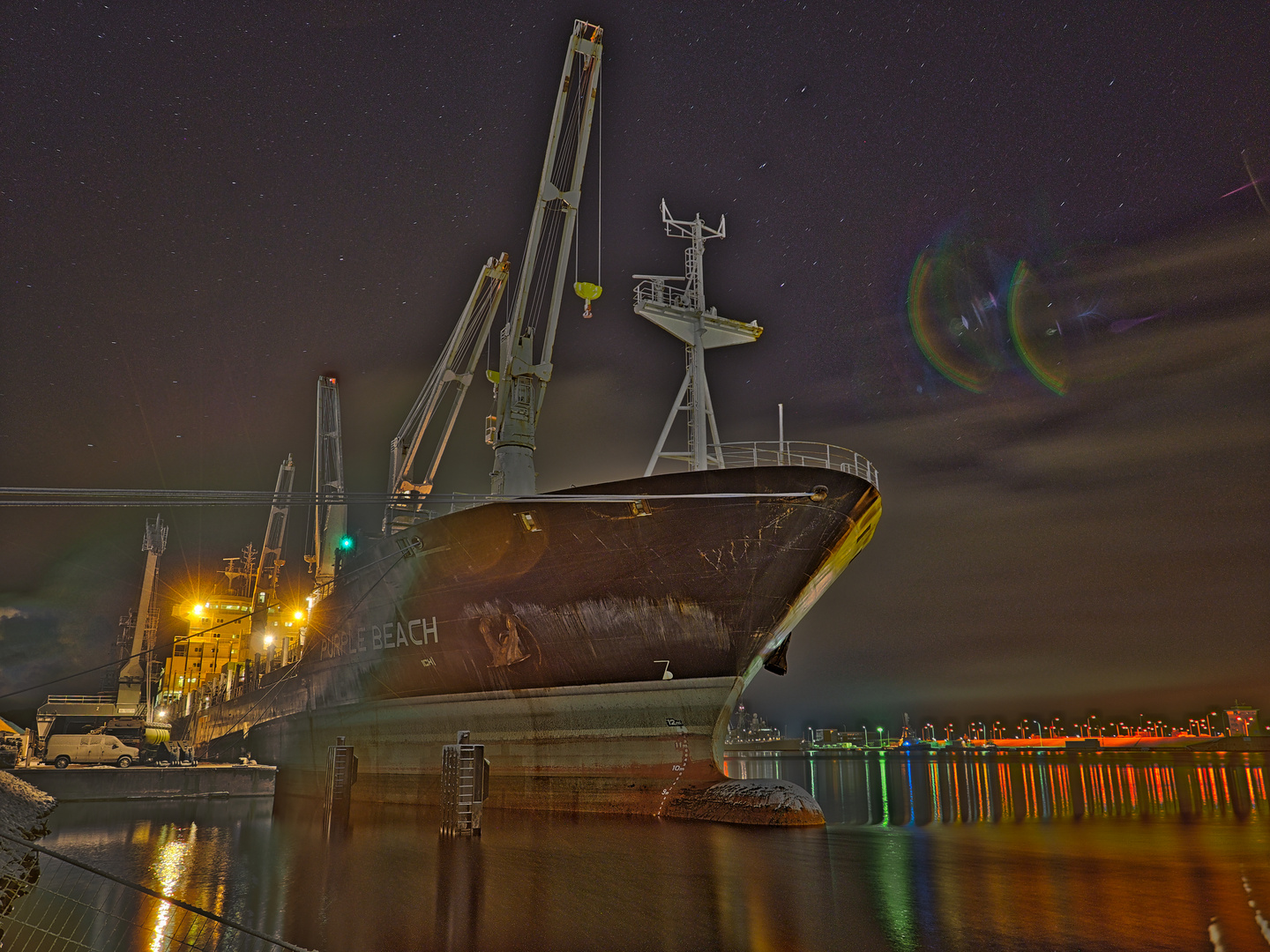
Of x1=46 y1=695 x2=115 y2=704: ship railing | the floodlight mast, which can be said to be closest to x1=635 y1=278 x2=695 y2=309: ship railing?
the floodlight mast

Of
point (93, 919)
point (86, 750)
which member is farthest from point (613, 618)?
point (86, 750)

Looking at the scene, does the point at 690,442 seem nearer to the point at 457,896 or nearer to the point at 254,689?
the point at 457,896

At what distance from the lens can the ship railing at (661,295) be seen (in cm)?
2398

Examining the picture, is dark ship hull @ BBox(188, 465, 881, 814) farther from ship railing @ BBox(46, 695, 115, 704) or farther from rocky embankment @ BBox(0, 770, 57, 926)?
ship railing @ BBox(46, 695, 115, 704)

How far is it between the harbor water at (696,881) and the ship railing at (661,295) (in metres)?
13.8

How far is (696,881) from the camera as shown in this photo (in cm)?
1188

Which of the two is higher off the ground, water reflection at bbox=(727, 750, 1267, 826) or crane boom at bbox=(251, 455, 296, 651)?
crane boom at bbox=(251, 455, 296, 651)

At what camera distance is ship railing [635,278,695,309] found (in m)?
24.0

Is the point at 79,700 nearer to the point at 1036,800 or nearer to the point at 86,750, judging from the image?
the point at 86,750

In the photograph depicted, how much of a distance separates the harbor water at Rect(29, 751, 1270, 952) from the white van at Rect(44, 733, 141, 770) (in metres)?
12.0

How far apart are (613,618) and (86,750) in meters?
26.8

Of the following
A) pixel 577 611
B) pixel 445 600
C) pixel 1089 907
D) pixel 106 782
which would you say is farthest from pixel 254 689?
pixel 1089 907

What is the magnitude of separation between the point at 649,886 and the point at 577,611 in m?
8.06

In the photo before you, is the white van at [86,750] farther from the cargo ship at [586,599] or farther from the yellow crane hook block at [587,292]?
the yellow crane hook block at [587,292]
